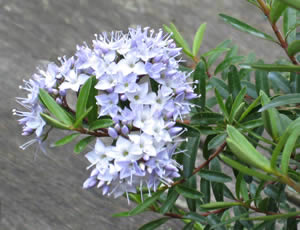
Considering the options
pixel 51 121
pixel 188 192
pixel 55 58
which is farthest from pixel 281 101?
pixel 55 58

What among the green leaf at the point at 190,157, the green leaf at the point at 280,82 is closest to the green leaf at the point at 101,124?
the green leaf at the point at 190,157

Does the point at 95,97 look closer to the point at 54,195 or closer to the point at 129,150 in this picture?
the point at 129,150

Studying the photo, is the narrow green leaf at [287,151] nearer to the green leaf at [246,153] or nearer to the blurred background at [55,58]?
the green leaf at [246,153]

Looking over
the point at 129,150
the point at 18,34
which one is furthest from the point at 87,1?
the point at 129,150

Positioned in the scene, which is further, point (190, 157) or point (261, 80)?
point (261, 80)

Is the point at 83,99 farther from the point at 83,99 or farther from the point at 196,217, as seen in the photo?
the point at 196,217
